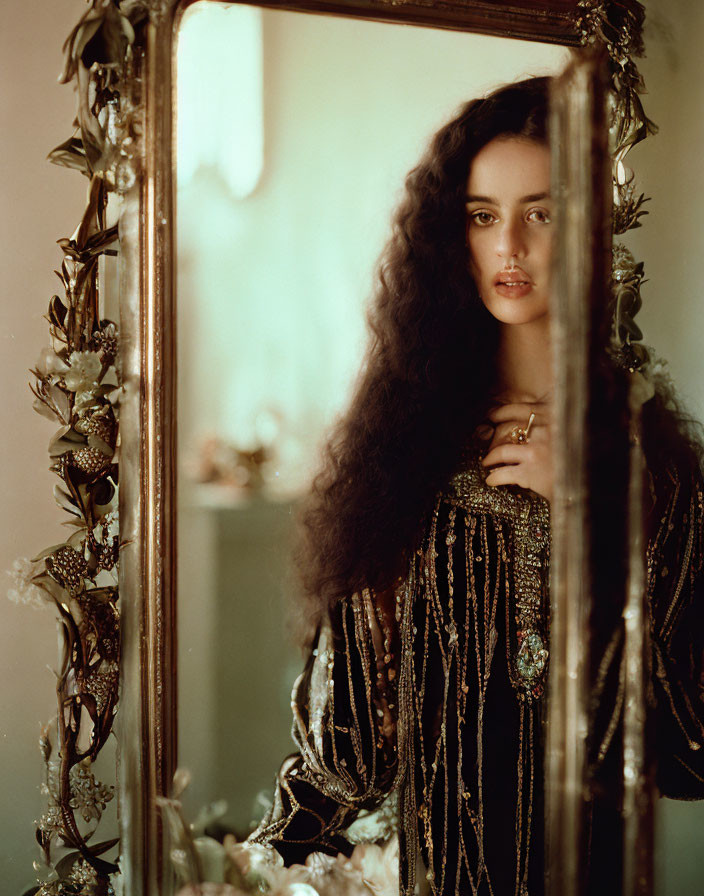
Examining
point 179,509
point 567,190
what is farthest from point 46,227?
point 567,190

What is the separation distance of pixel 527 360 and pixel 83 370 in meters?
0.35

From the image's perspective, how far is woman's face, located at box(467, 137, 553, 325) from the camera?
58cm

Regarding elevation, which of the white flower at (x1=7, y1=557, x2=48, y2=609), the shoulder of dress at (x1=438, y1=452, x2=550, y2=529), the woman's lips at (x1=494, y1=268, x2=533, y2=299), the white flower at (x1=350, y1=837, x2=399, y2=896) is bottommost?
the white flower at (x1=350, y1=837, x2=399, y2=896)

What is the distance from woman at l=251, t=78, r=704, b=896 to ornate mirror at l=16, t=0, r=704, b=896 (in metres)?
0.02

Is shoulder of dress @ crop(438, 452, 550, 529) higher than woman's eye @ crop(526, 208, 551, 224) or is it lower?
lower

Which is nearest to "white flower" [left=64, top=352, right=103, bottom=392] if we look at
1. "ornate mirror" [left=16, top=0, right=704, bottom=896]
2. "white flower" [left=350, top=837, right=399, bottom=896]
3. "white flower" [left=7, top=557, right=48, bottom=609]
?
"ornate mirror" [left=16, top=0, right=704, bottom=896]

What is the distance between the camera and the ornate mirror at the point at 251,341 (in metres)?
0.57

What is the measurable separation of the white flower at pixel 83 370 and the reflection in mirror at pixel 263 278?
0.07 metres

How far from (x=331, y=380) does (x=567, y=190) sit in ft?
0.77

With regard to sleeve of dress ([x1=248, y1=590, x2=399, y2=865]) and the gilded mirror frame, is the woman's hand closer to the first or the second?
the gilded mirror frame

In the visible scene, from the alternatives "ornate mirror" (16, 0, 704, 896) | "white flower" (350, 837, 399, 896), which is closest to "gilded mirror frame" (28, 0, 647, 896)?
"ornate mirror" (16, 0, 704, 896)

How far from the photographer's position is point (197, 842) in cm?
59

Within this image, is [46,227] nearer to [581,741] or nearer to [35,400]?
[35,400]

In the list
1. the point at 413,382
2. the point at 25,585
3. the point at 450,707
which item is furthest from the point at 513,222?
the point at 25,585
